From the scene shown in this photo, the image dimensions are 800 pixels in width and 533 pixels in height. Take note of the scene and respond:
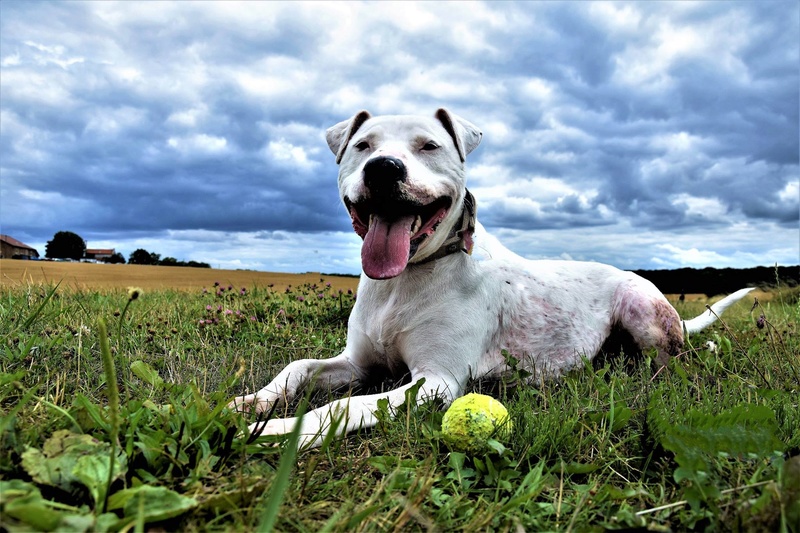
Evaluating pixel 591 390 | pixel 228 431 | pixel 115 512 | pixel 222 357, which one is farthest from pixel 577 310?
pixel 115 512

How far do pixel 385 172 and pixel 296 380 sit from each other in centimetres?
151

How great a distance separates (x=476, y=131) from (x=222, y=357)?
2.75 m

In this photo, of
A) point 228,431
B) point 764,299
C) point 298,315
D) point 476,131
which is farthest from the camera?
point 764,299

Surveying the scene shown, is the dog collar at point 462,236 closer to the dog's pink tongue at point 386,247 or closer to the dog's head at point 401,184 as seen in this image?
the dog's head at point 401,184

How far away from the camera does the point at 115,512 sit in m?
1.89

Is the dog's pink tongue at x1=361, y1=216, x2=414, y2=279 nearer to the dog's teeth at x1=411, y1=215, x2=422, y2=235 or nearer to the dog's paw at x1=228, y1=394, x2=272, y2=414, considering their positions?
the dog's teeth at x1=411, y1=215, x2=422, y2=235

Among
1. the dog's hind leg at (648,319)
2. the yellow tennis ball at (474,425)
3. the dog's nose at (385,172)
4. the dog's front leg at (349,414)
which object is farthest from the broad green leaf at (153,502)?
the dog's hind leg at (648,319)

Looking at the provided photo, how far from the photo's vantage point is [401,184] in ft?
12.0

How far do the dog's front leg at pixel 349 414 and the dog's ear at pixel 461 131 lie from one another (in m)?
1.70

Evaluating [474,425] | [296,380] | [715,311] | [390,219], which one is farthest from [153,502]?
[715,311]

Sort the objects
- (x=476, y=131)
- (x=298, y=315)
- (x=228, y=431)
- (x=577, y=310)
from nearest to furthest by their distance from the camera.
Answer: (x=228, y=431) < (x=476, y=131) < (x=577, y=310) < (x=298, y=315)

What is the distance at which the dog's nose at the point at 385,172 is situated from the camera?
3656 millimetres

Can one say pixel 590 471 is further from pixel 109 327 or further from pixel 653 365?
pixel 109 327

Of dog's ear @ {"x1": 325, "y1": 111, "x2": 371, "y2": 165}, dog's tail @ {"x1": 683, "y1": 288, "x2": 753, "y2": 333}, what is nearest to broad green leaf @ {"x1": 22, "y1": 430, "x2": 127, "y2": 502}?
dog's ear @ {"x1": 325, "y1": 111, "x2": 371, "y2": 165}
